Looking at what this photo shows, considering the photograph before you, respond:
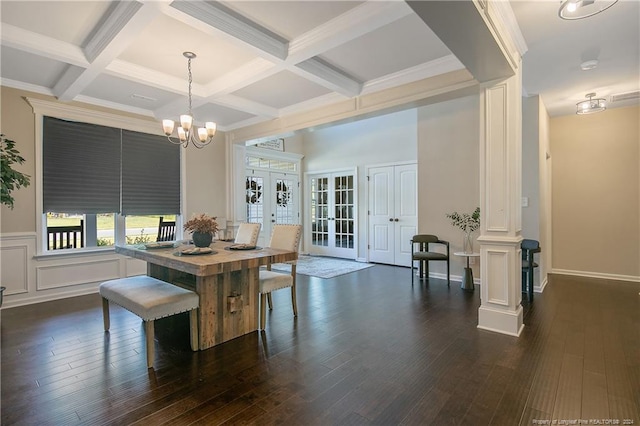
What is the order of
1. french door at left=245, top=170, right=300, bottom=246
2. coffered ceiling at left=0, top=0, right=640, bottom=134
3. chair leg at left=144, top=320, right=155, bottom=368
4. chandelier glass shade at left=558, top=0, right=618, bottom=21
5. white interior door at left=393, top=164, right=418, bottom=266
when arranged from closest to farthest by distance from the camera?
chandelier glass shade at left=558, top=0, right=618, bottom=21 → chair leg at left=144, top=320, right=155, bottom=368 → coffered ceiling at left=0, top=0, right=640, bottom=134 → white interior door at left=393, top=164, right=418, bottom=266 → french door at left=245, top=170, right=300, bottom=246

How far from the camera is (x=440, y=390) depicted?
6.57ft

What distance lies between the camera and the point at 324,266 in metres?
6.23

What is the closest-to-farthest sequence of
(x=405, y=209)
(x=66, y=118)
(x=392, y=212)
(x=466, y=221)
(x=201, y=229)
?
(x=201, y=229) → (x=66, y=118) → (x=466, y=221) → (x=405, y=209) → (x=392, y=212)

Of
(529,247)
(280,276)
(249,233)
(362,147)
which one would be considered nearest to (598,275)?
(529,247)

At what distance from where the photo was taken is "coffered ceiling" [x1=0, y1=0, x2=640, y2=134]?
8.05ft

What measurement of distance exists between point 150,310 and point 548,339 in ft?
10.7

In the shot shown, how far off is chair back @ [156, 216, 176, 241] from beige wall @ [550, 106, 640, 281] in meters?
6.44

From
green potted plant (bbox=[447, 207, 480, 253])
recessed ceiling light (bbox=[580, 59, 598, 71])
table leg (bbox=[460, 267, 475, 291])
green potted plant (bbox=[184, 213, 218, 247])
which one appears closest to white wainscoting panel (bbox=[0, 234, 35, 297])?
green potted plant (bbox=[184, 213, 218, 247])

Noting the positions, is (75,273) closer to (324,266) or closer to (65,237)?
(65,237)

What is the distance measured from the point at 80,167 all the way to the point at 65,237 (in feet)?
3.16

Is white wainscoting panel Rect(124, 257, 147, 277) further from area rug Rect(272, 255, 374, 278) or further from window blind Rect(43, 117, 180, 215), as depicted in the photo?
area rug Rect(272, 255, 374, 278)

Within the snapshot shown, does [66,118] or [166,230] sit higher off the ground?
[66,118]

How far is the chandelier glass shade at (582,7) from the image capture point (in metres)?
2.13

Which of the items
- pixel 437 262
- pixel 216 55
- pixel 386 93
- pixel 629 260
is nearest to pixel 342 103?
pixel 386 93
